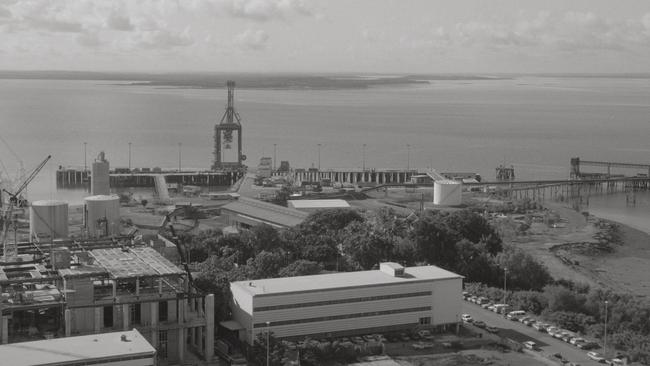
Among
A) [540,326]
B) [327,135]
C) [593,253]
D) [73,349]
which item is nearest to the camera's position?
[73,349]

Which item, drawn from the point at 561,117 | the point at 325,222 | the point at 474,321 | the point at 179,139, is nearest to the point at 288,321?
the point at 474,321

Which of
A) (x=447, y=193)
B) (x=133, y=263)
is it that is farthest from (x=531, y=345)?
(x=447, y=193)

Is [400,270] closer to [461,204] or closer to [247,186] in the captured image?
[461,204]

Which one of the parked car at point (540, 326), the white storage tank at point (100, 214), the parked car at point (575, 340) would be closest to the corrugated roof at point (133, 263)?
the white storage tank at point (100, 214)

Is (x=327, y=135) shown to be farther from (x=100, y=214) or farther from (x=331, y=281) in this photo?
(x=331, y=281)

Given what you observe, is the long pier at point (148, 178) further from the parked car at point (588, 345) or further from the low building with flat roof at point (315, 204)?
the parked car at point (588, 345)

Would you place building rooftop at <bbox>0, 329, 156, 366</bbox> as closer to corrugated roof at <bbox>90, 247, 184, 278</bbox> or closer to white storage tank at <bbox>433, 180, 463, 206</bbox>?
corrugated roof at <bbox>90, 247, 184, 278</bbox>

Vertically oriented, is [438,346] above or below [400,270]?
below
